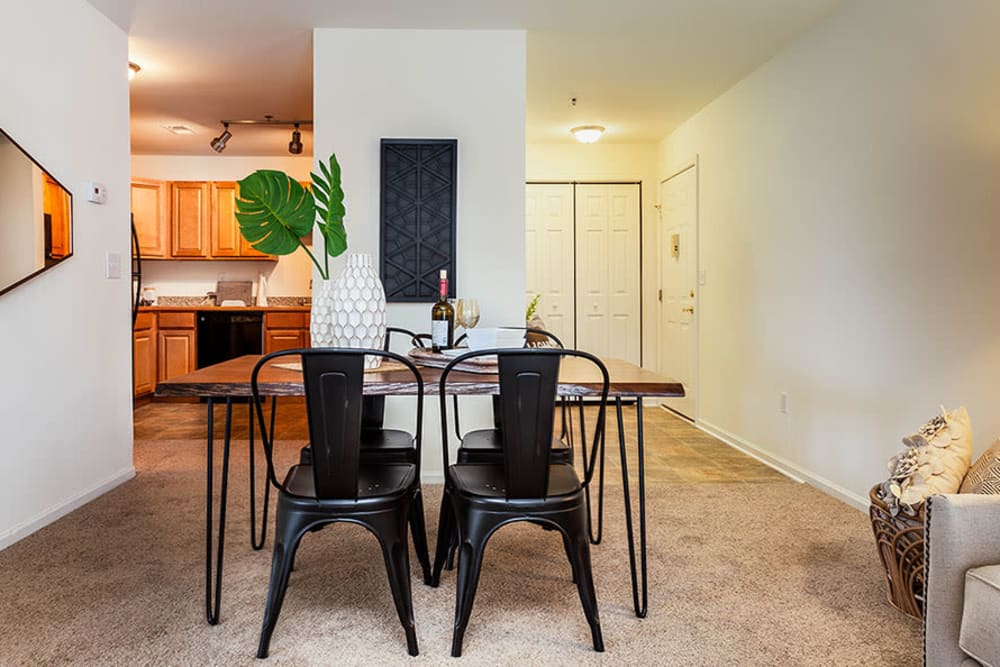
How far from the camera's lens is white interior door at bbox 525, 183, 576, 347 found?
638 centimetres

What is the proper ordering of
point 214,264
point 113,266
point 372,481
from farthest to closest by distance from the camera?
point 214,264 < point 113,266 < point 372,481

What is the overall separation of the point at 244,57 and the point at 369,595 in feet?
10.9

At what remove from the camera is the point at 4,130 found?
2.68 metres

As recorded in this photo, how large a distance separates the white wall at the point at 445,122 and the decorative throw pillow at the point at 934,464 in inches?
86.6

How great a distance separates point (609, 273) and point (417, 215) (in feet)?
10.2

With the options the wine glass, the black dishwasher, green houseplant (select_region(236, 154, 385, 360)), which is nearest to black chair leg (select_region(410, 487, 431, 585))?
green houseplant (select_region(236, 154, 385, 360))

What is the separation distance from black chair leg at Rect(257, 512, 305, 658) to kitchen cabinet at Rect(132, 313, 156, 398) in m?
4.70

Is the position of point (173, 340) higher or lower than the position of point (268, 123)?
lower

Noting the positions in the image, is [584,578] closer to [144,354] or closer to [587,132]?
[587,132]

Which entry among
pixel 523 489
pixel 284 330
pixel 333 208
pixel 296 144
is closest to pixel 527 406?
pixel 523 489

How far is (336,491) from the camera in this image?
5.90 feet

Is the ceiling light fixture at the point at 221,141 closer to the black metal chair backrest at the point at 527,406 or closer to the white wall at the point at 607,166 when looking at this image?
the white wall at the point at 607,166

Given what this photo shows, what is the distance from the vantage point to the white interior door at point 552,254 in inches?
251

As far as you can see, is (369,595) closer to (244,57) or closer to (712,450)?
(712,450)
